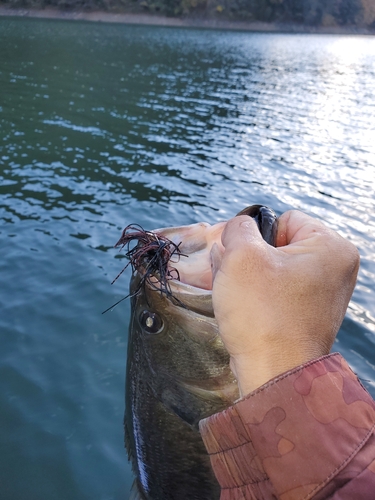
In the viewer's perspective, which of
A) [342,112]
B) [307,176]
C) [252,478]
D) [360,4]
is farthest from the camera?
[360,4]

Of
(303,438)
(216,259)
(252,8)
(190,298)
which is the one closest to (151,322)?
(190,298)

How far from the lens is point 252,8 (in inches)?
3605

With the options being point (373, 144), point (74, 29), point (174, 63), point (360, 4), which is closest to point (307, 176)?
point (373, 144)

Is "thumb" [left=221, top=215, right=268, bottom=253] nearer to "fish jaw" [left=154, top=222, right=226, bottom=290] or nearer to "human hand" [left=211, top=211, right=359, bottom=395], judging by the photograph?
"human hand" [left=211, top=211, right=359, bottom=395]

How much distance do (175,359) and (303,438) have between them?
1004 mm

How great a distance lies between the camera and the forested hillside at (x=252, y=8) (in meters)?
71.1

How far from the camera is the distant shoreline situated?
64.5m

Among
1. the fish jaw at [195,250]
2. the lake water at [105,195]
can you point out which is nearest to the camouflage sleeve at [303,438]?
the fish jaw at [195,250]

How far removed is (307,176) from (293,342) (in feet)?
43.6

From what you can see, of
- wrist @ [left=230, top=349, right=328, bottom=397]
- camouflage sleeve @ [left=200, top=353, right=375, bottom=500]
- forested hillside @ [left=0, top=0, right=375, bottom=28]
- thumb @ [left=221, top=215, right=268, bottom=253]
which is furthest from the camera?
forested hillside @ [left=0, top=0, right=375, bottom=28]

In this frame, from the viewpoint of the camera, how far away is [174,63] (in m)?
35.9

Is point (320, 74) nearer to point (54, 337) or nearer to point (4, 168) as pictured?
point (4, 168)

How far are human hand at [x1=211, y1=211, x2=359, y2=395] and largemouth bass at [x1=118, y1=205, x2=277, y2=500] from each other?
0.33 m

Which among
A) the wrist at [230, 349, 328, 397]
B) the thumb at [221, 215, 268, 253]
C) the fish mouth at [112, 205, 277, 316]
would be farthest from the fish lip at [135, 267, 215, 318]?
the wrist at [230, 349, 328, 397]
